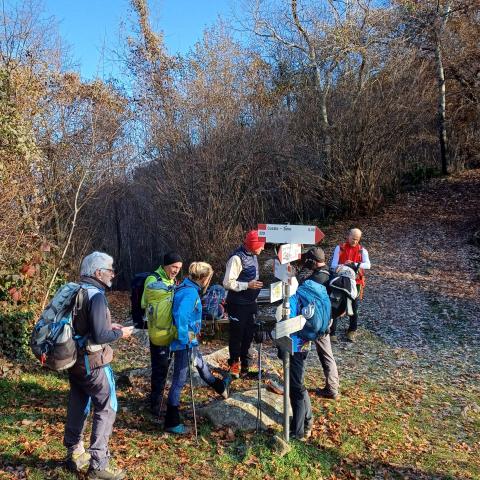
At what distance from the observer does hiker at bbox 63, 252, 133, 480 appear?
386cm

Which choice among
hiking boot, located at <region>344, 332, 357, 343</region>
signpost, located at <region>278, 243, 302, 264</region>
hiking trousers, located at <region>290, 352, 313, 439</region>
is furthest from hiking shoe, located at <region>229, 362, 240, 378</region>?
hiking boot, located at <region>344, 332, 357, 343</region>

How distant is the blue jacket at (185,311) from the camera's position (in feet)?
15.6

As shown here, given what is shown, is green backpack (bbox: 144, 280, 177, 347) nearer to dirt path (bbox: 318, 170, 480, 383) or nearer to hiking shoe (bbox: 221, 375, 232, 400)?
hiking shoe (bbox: 221, 375, 232, 400)

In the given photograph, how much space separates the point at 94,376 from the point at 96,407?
1.00 feet

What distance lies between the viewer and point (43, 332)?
12.4 feet

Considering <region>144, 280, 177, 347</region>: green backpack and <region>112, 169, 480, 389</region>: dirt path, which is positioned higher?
<region>144, 280, 177, 347</region>: green backpack

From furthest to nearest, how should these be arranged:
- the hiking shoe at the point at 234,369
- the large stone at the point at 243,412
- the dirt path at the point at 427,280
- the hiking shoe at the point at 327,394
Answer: the dirt path at the point at 427,280
the hiking shoe at the point at 234,369
the hiking shoe at the point at 327,394
the large stone at the point at 243,412

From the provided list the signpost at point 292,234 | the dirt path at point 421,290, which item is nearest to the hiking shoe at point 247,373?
the dirt path at point 421,290

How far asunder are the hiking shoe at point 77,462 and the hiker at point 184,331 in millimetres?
990

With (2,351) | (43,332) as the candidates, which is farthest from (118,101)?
(43,332)

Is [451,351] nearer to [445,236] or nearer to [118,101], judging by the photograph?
[445,236]

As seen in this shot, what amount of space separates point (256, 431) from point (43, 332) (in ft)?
8.50

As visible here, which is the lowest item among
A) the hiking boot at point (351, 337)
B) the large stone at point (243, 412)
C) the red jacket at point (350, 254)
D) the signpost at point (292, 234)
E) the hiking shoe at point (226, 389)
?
the hiking boot at point (351, 337)

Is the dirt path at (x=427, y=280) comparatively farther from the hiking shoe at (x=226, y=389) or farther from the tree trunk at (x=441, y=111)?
the hiking shoe at (x=226, y=389)
